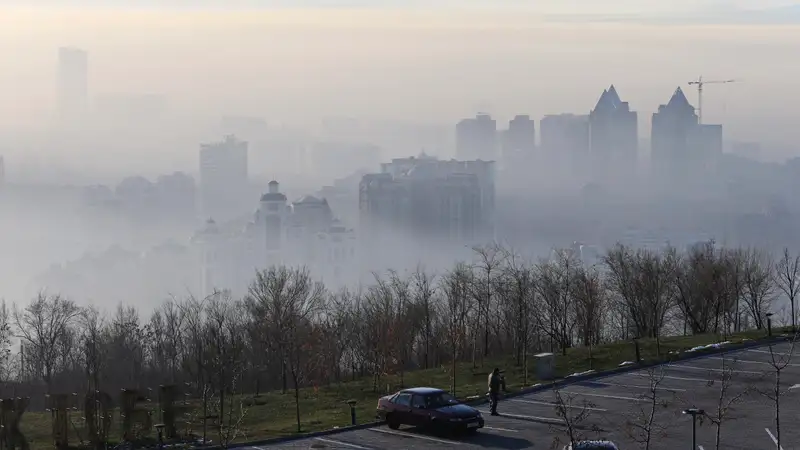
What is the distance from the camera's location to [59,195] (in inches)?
6181

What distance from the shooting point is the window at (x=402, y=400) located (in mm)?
19406

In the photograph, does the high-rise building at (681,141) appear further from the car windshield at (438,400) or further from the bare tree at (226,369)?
the car windshield at (438,400)

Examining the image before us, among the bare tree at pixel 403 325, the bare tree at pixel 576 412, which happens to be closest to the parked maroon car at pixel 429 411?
the bare tree at pixel 576 412

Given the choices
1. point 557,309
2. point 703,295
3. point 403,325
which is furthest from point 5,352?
point 703,295

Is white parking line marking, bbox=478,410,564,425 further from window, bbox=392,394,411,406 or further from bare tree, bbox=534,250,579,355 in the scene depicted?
bare tree, bbox=534,250,579,355

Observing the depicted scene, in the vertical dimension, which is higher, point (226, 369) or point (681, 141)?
point (681, 141)

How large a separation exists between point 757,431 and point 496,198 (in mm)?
130283

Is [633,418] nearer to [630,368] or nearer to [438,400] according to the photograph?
[438,400]

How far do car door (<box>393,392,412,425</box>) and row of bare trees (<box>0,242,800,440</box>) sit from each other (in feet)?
32.0

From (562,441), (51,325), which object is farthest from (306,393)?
(51,325)

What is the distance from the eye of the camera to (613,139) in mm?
173375

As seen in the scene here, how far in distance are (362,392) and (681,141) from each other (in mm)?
149802

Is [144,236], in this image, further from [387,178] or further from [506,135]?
[506,135]

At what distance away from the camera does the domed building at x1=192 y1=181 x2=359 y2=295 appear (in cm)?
11123
